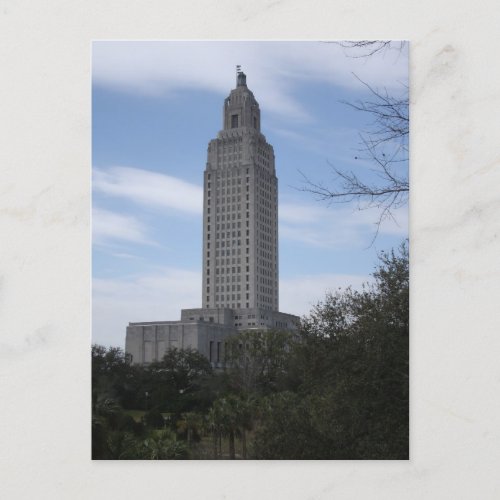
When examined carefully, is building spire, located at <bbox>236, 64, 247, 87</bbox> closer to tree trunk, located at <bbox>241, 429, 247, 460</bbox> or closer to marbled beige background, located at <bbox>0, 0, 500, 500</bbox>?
marbled beige background, located at <bbox>0, 0, 500, 500</bbox>

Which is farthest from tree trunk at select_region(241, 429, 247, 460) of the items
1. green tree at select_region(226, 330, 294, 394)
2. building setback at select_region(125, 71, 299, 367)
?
building setback at select_region(125, 71, 299, 367)

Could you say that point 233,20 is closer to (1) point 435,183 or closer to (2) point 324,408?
(1) point 435,183

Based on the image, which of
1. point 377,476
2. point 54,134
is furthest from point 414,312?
point 54,134

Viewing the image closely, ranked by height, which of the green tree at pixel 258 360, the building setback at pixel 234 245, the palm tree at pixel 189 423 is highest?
the building setback at pixel 234 245

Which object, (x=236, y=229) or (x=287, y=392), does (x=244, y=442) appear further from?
(x=236, y=229)

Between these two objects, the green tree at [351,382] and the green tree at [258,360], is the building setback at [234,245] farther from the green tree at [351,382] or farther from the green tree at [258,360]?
the green tree at [351,382]

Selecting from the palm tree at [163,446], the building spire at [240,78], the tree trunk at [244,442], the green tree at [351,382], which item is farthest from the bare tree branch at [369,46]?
the palm tree at [163,446]
